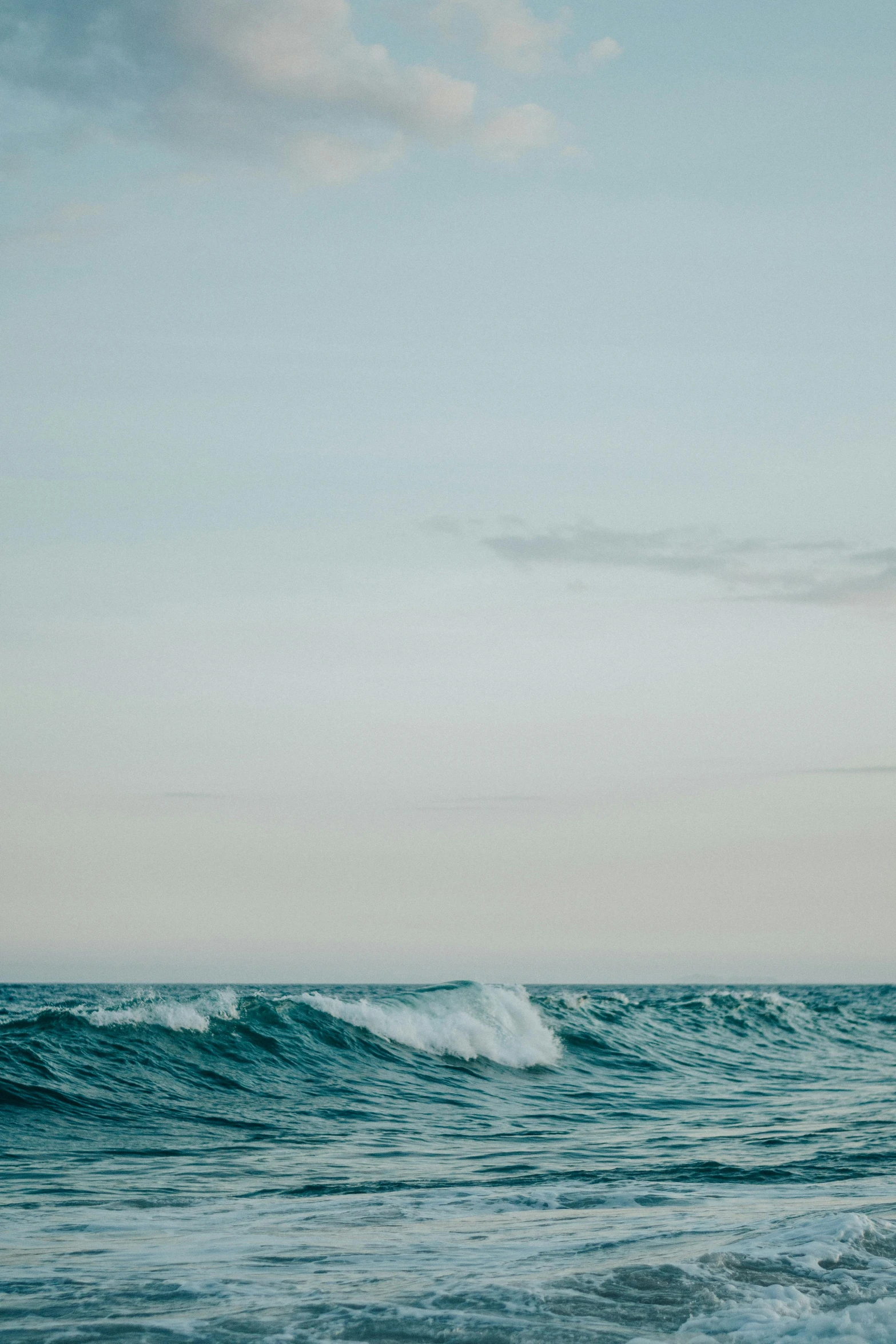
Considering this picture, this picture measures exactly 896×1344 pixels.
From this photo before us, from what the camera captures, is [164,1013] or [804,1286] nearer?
[804,1286]

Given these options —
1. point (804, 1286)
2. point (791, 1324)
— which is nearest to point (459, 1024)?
point (804, 1286)

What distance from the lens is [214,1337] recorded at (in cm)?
593

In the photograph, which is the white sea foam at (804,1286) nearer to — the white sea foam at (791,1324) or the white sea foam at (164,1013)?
the white sea foam at (791,1324)

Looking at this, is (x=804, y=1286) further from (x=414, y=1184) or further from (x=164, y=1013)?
(x=164, y=1013)

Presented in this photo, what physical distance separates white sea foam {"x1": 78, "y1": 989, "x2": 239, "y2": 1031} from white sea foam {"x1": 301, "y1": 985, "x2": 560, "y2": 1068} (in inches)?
95.4

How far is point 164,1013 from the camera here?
19.8 metres

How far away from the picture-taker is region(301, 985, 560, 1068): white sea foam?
2212cm

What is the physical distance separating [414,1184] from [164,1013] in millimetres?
10301

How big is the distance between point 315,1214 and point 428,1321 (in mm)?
3134

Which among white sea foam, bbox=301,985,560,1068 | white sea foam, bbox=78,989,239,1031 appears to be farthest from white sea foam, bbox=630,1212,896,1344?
white sea foam, bbox=301,985,560,1068

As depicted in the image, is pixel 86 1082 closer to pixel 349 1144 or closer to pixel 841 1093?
pixel 349 1144

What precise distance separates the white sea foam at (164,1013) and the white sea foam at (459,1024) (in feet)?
7.95

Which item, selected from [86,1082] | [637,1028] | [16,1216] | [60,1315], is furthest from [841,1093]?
[60,1315]

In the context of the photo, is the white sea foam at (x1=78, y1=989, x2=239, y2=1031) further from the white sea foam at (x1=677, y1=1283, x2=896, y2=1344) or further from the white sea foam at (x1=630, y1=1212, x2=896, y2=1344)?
the white sea foam at (x1=677, y1=1283, x2=896, y2=1344)
